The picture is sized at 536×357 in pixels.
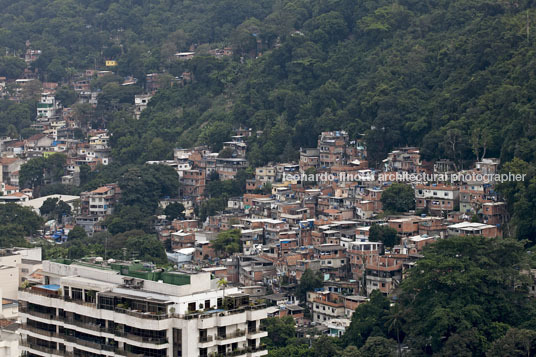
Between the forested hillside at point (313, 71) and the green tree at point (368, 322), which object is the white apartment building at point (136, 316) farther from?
the forested hillside at point (313, 71)

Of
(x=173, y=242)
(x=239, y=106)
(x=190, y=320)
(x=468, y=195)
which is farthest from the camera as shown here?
(x=239, y=106)

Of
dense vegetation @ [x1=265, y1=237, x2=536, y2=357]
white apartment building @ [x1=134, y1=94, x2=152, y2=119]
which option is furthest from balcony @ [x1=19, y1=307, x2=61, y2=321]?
white apartment building @ [x1=134, y1=94, x2=152, y2=119]

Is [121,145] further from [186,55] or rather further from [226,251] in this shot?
[226,251]

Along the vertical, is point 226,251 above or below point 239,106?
below

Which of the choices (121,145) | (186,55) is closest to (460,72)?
(121,145)

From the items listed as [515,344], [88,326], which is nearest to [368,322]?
[515,344]

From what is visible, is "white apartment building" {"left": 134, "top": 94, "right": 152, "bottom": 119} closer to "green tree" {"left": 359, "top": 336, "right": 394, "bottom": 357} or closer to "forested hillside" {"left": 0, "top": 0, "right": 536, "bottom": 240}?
"forested hillside" {"left": 0, "top": 0, "right": 536, "bottom": 240}

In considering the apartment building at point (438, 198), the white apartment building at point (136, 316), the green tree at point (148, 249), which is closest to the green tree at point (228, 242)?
the green tree at point (148, 249)
